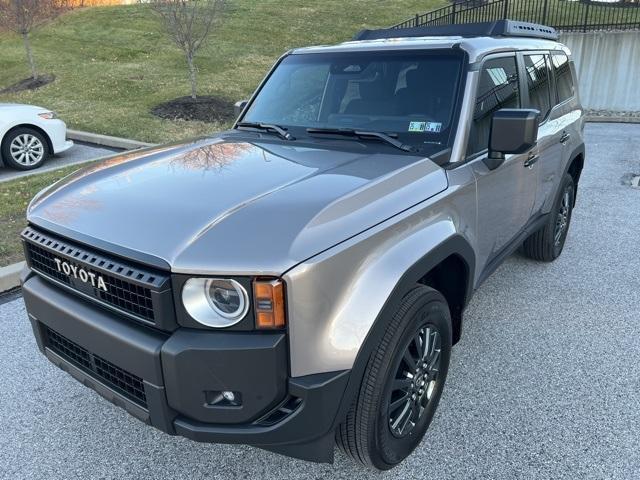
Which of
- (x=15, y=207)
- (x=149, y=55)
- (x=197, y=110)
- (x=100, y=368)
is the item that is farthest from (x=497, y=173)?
(x=149, y=55)

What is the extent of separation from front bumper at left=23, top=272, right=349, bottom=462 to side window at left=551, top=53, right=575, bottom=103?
12.3 feet

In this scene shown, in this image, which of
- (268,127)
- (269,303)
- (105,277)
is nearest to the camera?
(269,303)

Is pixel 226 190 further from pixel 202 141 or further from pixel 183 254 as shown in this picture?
pixel 202 141

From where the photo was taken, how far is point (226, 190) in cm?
242

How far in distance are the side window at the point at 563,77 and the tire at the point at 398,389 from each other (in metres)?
2.95

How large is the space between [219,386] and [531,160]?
2.86m

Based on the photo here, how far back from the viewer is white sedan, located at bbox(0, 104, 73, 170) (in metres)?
7.90

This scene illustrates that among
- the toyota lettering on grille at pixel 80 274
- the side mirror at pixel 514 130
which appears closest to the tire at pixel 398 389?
the side mirror at pixel 514 130

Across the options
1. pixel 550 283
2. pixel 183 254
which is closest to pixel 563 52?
pixel 550 283

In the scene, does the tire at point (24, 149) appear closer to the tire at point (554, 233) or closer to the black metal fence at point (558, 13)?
the tire at point (554, 233)

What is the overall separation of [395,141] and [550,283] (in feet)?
8.04

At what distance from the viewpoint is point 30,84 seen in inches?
567

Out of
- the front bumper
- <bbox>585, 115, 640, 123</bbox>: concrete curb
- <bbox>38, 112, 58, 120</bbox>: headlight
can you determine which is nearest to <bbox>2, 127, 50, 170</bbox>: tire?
<bbox>38, 112, 58, 120</bbox>: headlight

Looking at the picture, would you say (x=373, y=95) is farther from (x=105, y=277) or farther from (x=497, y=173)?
(x=105, y=277)
